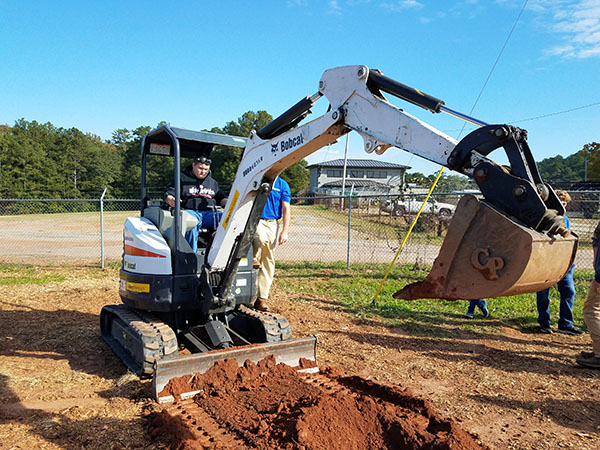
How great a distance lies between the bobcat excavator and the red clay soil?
0.23m

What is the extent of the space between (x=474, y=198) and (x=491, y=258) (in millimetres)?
332

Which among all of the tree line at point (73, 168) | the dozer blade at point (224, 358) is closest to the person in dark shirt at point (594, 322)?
the dozer blade at point (224, 358)

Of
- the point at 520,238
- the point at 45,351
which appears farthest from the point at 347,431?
the point at 45,351

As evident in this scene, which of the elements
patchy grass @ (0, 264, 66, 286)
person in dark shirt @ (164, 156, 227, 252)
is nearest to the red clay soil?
person in dark shirt @ (164, 156, 227, 252)

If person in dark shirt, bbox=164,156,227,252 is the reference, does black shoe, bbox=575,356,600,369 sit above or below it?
below

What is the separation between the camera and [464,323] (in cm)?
715

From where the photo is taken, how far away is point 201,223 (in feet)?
17.2

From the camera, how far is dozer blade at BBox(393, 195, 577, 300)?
7.34 ft

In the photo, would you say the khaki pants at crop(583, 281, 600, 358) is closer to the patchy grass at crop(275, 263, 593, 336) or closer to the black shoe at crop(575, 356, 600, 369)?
the black shoe at crop(575, 356, 600, 369)

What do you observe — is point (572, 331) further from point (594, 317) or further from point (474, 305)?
point (594, 317)

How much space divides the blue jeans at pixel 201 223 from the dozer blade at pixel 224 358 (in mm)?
1311

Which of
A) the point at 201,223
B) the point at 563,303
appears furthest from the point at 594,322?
the point at 201,223

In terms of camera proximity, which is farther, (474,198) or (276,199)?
(276,199)

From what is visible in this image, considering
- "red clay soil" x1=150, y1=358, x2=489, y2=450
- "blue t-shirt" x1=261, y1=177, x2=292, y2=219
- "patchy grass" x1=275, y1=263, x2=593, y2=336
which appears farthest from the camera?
"patchy grass" x1=275, y1=263, x2=593, y2=336
